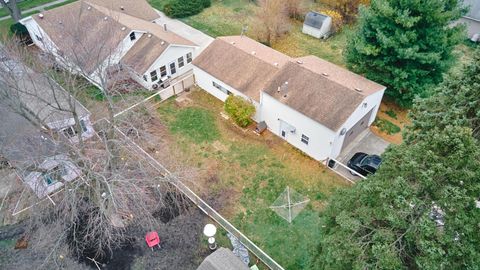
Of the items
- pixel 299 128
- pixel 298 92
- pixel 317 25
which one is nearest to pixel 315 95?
pixel 298 92

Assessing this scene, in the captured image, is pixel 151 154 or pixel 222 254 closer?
pixel 222 254

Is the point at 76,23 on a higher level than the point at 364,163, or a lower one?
higher

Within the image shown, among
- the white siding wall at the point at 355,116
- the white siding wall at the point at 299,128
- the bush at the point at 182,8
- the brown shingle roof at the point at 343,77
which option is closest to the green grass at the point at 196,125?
the white siding wall at the point at 299,128

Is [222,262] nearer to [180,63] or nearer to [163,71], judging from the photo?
[163,71]

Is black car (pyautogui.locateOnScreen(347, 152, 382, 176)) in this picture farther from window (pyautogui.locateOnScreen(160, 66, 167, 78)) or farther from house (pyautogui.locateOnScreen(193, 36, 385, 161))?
window (pyautogui.locateOnScreen(160, 66, 167, 78))

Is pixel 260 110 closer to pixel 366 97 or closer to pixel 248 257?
pixel 366 97

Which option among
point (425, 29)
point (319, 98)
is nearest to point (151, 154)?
point (319, 98)
